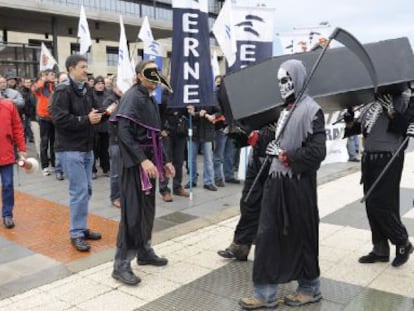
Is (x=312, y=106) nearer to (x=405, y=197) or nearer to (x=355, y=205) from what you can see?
(x=355, y=205)

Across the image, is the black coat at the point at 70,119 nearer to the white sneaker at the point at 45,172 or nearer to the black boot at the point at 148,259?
the black boot at the point at 148,259

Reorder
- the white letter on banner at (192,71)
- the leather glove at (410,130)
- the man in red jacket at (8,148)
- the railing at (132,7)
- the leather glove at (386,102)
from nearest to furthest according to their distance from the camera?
the leather glove at (410,130), the leather glove at (386,102), the man in red jacket at (8,148), the white letter on banner at (192,71), the railing at (132,7)

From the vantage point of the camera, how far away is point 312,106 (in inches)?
140

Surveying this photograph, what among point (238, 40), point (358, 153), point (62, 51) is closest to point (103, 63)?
point (62, 51)

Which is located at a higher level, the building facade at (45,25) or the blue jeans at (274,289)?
the building facade at (45,25)

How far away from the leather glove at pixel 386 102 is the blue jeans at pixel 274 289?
1.70 metres

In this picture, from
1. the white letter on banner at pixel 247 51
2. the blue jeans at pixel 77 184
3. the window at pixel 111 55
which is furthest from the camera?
the window at pixel 111 55

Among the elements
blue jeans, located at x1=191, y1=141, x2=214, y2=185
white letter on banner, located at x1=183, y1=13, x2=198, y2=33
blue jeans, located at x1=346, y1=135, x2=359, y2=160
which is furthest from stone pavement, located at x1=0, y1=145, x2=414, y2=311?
blue jeans, located at x1=346, y1=135, x2=359, y2=160

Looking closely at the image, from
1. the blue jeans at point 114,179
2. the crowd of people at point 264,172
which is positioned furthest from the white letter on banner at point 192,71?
the crowd of people at point 264,172

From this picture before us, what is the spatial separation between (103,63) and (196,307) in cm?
3897

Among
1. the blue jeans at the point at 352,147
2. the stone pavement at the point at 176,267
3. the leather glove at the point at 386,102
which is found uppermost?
the leather glove at the point at 386,102

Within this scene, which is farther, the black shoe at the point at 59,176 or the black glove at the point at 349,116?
the black shoe at the point at 59,176

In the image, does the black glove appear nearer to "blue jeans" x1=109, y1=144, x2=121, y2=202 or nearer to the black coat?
the black coat

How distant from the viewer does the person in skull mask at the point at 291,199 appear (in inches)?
139
